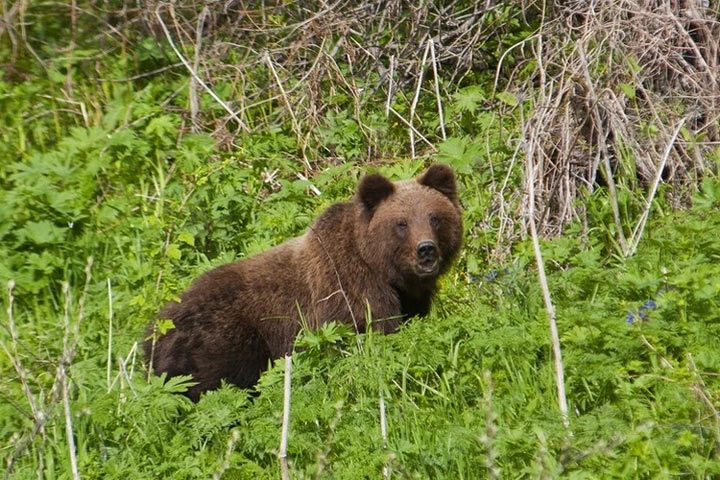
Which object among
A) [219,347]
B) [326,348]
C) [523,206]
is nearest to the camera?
[326,348]

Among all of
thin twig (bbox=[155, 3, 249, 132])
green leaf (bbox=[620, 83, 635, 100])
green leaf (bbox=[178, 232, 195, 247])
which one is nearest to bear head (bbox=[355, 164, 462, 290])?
green leaf (bbox=[178, 232, 195, 247])

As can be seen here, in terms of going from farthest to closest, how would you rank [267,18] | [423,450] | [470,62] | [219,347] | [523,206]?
1. [267,18]
2. [470,62]
3. [523,206]
4. [219,347]
5. [423,450]

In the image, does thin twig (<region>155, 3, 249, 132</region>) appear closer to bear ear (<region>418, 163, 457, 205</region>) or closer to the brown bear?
the brown bear

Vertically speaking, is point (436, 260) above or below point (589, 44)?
below

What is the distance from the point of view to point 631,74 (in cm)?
827

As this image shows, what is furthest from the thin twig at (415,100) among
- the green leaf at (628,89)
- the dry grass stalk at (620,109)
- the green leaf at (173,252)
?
the green leaf at (173,252)

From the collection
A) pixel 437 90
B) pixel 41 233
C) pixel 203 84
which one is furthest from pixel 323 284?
Result: pixel 203 84

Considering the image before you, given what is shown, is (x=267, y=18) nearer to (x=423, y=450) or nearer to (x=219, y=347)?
(x=219, y=347)

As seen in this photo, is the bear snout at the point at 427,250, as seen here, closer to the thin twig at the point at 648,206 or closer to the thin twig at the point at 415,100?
the thin twig at the point at 648,206

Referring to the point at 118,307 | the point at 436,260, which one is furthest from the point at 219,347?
the point at 436,260

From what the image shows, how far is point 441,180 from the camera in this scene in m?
7.73

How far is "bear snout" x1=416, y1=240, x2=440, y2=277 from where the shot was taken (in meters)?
7.38

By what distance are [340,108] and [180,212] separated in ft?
6.51

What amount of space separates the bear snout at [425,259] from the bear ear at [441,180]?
0.50 m
